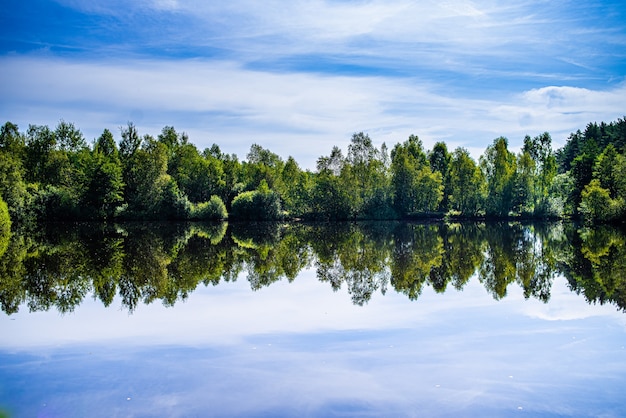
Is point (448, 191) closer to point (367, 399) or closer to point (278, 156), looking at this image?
point (278, 156)

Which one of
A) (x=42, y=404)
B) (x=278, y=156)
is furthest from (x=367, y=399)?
(x=278, y=156)

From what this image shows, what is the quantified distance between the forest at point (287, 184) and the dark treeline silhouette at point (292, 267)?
32.8 m

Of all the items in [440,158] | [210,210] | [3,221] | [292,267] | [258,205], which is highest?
[440,158]

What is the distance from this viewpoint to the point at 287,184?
83000 mm

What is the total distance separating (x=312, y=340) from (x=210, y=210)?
61.2 meters

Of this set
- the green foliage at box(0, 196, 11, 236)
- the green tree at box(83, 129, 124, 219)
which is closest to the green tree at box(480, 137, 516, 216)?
the green tree at box(83, 129, 124, 219)

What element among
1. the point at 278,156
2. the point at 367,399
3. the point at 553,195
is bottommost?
the point at 367,399

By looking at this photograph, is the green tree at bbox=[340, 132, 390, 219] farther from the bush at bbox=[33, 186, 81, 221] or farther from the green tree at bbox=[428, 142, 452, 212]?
the bush at bbox=[33, 186, 81, 221]

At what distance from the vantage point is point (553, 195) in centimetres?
8412

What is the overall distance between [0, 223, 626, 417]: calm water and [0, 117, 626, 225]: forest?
4626 cm

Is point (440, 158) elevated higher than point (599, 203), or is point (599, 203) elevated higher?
point (440, 158)

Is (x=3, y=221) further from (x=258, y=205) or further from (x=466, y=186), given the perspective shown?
(x=466, y=186)

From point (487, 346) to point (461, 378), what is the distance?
2.21 m

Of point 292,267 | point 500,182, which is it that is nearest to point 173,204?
point 500,182
